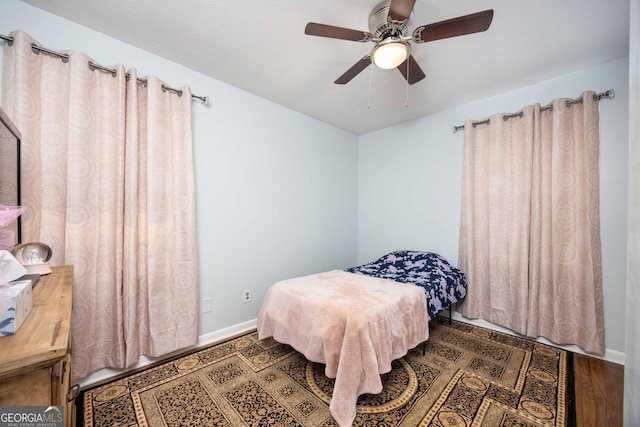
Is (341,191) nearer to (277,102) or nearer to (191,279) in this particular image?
(277,102)

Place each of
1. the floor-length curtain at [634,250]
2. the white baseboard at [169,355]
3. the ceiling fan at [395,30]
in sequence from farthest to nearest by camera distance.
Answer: the white baseboard at [169,355] → the ceiling fan at [395,30] → the floor-length curtain at [634,250]

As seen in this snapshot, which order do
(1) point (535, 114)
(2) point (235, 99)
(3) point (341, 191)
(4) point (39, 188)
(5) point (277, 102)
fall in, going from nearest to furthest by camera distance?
(4) point (39, 188)
(1) point (535, 114)
(2) point (235, 99)
(5) point (277, 102)
(3) point (341, 191)

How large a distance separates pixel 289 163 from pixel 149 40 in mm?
1623

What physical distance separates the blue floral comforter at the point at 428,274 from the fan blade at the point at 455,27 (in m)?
1.85

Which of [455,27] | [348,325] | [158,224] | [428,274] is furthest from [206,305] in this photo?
[455,27]

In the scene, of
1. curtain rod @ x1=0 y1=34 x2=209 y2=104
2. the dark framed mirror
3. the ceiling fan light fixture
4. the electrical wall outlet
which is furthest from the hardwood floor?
curtain rod @ x1=0 y1=34 x2=209 y2=104

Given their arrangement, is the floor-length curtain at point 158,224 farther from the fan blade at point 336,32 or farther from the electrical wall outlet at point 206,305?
the fan blade at point 336,32

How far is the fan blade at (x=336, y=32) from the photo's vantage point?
138 centimetres

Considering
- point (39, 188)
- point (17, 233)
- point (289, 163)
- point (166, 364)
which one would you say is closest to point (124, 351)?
point (166, 364)

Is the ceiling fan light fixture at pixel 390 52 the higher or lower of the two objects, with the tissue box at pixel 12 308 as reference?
higher

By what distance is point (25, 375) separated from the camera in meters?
0.59

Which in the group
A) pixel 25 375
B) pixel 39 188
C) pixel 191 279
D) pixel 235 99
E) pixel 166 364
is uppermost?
pixel 235 99

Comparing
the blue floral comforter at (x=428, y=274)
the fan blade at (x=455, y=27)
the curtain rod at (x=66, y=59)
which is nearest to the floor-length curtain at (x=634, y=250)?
the fan blade at (x=455, y=27)

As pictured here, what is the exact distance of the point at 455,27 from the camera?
1356mm
